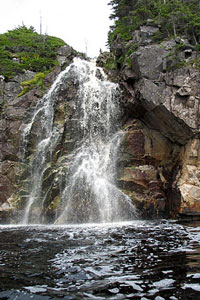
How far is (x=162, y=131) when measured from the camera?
58.2ft

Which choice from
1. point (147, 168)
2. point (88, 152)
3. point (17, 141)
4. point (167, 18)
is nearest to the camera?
point (147, 168)

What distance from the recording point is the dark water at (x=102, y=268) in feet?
14.0

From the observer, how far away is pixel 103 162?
17.8 meters

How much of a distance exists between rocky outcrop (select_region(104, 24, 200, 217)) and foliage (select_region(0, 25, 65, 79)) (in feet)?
56.8

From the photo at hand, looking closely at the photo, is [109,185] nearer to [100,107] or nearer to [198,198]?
[198,198]

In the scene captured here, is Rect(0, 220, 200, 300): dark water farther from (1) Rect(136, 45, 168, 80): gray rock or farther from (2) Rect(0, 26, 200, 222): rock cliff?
(1) Rect(136, 45, 168, 80): gray rock

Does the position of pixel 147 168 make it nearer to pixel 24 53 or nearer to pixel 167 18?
pixel 167 18

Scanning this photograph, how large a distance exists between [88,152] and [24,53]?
24.7 meters

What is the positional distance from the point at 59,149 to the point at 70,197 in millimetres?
4237

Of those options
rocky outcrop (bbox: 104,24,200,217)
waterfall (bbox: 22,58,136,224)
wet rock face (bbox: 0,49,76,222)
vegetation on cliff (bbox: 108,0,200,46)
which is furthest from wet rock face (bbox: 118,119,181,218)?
vegetation on cliff (bbox: 108,0,200,46)

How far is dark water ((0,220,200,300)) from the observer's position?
14.0ft

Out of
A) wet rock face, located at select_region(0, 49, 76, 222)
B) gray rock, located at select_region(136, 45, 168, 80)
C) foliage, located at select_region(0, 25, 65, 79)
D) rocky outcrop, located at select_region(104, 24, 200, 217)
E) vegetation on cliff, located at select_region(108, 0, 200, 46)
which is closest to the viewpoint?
rocky outcrop, located at select_region(104, 24, 200, 217)

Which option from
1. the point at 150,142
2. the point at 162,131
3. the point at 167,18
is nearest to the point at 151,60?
the point at 162,131

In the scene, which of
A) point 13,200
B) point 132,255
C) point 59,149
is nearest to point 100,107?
point 59,149
